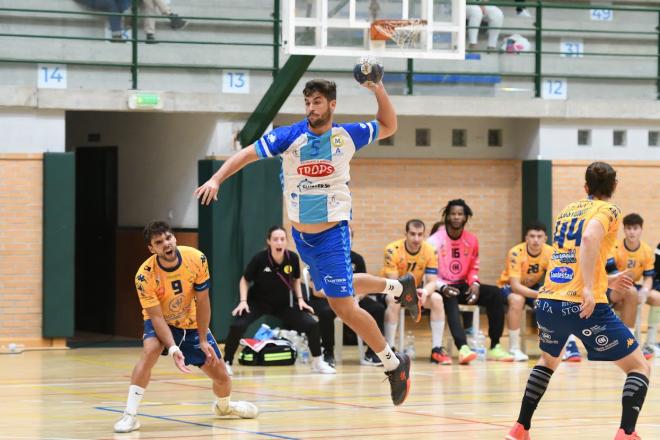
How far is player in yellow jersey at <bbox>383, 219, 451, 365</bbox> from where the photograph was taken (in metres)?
14.2

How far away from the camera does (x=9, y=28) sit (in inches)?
613

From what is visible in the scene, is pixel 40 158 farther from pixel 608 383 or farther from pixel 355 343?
pixel 608 383

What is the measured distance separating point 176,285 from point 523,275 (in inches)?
257

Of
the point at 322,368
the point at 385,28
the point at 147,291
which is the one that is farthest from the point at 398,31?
the point at 147,291

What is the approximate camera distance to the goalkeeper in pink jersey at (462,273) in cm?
1449

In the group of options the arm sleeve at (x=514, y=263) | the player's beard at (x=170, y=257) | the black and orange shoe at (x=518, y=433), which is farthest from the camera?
the arm sleeve at (x=514, y=263)

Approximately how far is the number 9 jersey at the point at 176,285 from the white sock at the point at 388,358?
1.42 meters

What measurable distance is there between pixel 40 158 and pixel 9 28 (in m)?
1.72

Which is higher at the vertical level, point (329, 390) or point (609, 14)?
point (609, 14)

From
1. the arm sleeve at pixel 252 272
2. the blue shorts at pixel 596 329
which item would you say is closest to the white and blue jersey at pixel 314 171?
the blue shorts at pixel 596 329

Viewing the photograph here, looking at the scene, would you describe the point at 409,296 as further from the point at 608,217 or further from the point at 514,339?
the point at 514,339

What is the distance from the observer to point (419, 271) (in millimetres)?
14453

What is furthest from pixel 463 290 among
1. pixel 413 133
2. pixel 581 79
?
pixel 581 79

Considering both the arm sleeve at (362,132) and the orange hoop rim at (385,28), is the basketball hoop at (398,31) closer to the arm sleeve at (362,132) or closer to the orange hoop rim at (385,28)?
the orange hoop rim at (385,28)
